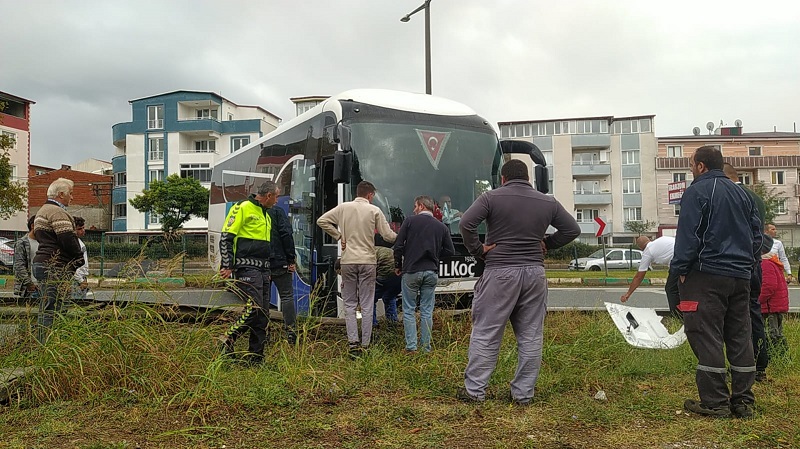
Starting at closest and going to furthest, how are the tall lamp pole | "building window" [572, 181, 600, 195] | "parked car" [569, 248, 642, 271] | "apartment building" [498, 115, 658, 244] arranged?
the tall lamp pole → "parked car" [569, 248, 642, 271] → "apartment building" [498, 115, 658, 244] → "building window" [572, 181, 600, 195]

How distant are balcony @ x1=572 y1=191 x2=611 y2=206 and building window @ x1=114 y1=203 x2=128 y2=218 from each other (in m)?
40.5

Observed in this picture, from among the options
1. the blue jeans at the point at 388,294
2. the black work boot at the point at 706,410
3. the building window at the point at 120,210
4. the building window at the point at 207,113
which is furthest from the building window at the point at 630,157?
the black work boot at the point at 706,410

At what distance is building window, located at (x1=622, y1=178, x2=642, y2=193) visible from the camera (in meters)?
62.3

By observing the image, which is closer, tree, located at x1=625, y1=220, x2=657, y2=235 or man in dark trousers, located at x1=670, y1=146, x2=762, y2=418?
man in dark trousers, located at x1=670, y1=146, x2=762, y2=418

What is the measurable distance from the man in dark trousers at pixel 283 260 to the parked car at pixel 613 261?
3089cm

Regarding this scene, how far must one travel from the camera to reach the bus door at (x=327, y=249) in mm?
8344

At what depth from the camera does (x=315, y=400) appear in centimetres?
491

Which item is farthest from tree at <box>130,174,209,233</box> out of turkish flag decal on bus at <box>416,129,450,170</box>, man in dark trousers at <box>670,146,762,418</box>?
man in dark trousers at <box>670,146,762,418</box>

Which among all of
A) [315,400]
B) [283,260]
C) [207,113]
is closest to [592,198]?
[207,113]

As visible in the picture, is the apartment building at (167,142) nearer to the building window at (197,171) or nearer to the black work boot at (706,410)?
the building window at (197,171)

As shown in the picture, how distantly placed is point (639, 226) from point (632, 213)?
4318 millimetres

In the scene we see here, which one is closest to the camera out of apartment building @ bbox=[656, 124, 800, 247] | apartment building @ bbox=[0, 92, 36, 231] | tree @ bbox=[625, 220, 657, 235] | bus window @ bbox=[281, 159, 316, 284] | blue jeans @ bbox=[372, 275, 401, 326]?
blue jeans @ bbox=[372, 275, 401, 326]

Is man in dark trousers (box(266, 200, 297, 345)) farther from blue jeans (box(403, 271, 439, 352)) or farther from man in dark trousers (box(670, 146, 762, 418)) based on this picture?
man in dark trousers (box(670, 146, 762, 418))

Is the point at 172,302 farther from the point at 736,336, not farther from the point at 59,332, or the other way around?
the point at 736,336
